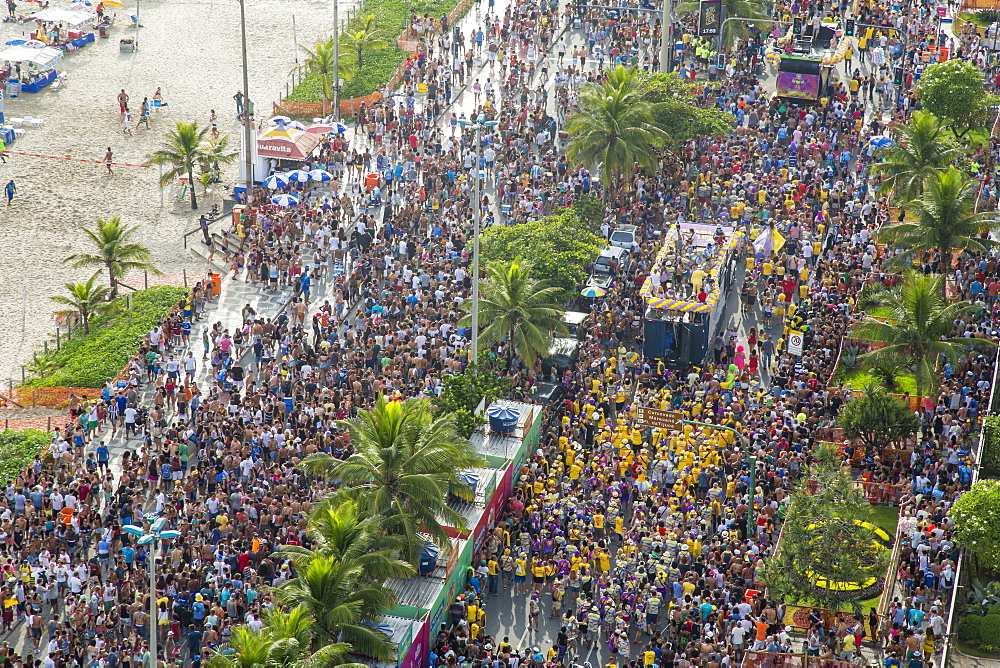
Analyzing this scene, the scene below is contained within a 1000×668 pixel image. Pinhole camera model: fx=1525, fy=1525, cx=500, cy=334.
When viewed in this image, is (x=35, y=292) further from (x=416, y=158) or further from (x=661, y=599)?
(x=661, y=599)

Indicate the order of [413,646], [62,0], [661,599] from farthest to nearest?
[62,0] < [661,599] < [413,646]

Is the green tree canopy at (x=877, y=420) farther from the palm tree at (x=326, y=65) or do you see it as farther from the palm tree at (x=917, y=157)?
the palm tree at (x=326, y=65)

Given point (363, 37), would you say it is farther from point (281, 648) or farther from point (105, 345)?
point (281, 648)

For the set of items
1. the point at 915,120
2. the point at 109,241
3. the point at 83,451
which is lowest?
the point at 83,451

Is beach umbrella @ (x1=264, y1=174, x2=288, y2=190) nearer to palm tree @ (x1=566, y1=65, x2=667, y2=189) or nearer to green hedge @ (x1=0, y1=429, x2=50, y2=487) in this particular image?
palm tree @ (x1=566, y1=65, x2=667, y2=189)

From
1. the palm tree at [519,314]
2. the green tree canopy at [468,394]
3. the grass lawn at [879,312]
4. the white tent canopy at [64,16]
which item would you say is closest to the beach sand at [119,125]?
the white tent canopy at [64,16]

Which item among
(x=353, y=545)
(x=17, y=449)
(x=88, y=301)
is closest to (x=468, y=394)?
(x=353, y=545)

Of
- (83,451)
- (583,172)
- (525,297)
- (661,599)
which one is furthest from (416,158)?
(661,599)
